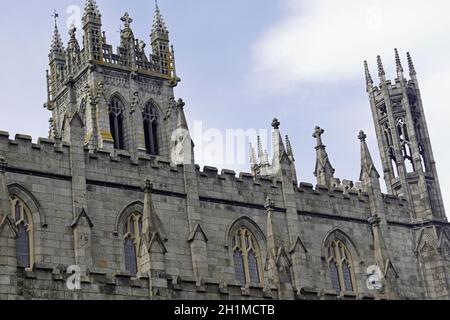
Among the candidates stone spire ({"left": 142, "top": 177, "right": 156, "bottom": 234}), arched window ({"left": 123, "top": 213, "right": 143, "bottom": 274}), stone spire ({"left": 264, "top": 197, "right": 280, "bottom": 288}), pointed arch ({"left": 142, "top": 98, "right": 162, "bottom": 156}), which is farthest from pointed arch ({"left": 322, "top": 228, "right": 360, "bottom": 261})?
pointed arch ({"left": 142, "top": 98, "right": 162, "bottom": 156})

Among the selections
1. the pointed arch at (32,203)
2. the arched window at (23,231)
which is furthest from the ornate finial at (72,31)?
the arched window at (23,231)

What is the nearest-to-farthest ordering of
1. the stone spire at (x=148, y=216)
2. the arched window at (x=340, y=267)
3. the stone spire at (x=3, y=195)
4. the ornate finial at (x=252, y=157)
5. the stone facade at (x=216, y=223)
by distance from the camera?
the stone spire at (x=3, y=195) → the stone facade at (x=216, y=223) → the stone spire at (x=148, y=216) → the arched window at (x=340, y=267) → the ornate finial at (x=252, y=157)

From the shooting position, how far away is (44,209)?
37594mm

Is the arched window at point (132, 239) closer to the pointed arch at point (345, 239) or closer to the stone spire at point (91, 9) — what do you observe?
the pointed arch at point (345, 239)

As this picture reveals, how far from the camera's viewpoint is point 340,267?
45.0m

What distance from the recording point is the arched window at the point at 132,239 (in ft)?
129

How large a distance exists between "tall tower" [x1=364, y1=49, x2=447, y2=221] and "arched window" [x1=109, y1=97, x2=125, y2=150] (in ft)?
56.0

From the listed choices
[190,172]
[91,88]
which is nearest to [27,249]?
[190,172]

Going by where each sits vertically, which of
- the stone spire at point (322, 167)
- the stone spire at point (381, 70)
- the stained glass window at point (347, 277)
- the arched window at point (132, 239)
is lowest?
the stained glass window at point (347, 277)

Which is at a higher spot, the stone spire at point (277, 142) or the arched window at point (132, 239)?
the stone spire at point (277, 142)

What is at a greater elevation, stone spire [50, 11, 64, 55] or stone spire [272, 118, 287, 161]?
stone spire [50, 11, 64, 55]

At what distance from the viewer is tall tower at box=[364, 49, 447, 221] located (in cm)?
4824

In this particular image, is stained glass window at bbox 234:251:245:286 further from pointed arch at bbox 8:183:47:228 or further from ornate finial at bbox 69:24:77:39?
ornate finial at bbox 69:24:77:39

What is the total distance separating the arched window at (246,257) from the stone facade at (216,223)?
0.17 feet
